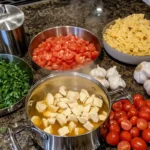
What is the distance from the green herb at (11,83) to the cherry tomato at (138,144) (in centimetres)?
57

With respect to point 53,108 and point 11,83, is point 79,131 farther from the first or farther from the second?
point 11,83

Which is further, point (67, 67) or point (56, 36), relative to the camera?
point (56, 36)

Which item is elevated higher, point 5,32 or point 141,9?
point 5,32

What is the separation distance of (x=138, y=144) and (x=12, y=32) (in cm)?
91

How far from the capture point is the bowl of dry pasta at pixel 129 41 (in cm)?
153

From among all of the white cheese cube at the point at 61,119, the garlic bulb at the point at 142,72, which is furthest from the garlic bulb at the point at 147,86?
the white cheese cube at the point at 61,119

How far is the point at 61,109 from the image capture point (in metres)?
1.26

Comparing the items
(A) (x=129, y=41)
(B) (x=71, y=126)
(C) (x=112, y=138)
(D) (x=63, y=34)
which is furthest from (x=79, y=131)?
(D) (x=63, y=34)

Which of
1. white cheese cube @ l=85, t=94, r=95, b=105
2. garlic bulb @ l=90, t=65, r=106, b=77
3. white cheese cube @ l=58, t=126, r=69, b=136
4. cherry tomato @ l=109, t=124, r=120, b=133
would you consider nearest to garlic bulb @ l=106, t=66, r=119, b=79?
garlic bulb @ l=90, t=65, r=106, b=77

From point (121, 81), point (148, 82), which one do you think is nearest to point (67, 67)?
point (121, 81)

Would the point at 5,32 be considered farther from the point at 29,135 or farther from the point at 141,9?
the point at 141,9

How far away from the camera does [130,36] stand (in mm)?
1590

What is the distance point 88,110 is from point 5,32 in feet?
2.21

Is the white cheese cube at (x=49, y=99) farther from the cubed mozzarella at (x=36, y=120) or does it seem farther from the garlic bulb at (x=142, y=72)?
the garlic bulb at (x=142, y=72)
